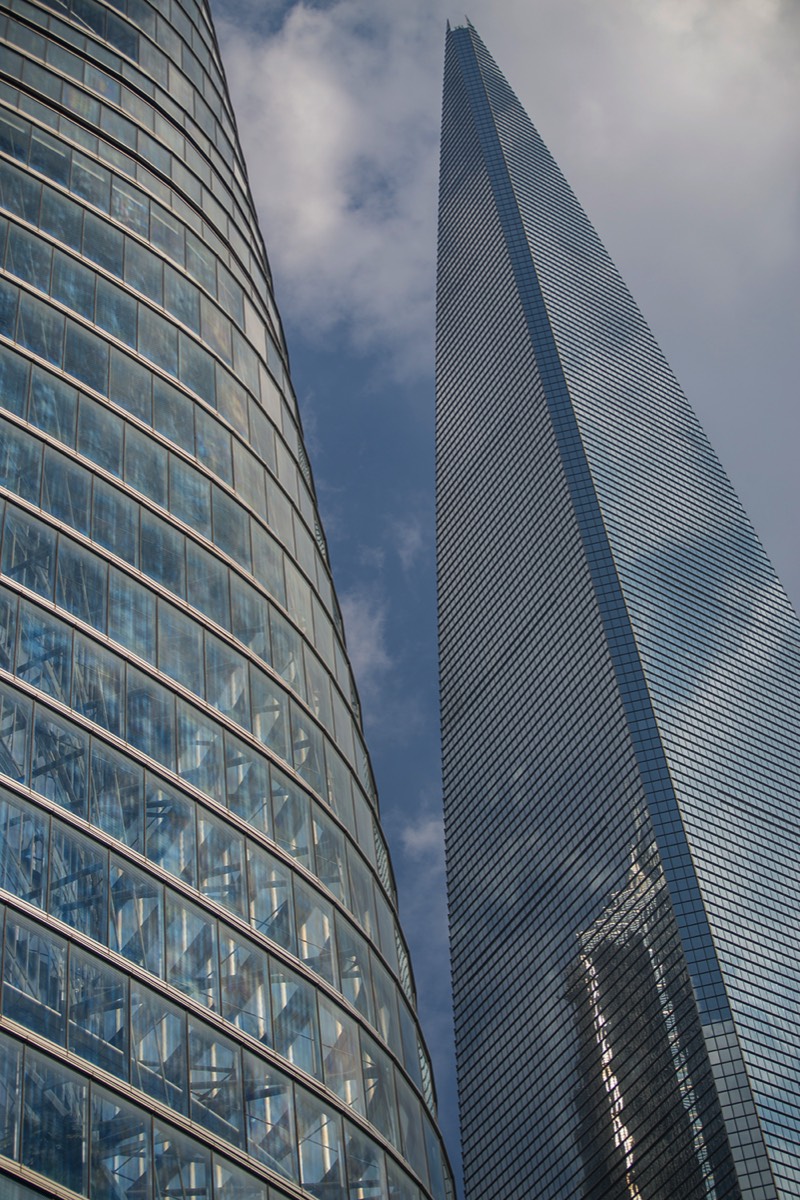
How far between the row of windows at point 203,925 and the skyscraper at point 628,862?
10928 centimetres

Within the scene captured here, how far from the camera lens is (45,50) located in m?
42.9

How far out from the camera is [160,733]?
94.2ft

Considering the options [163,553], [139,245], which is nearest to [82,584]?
[163,553]

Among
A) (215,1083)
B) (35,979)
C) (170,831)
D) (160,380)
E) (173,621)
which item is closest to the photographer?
(35,979)

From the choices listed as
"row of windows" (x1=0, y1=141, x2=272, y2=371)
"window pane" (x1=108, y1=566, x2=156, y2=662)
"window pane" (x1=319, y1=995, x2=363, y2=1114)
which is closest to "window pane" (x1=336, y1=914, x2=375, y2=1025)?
"window pane" (x1=319, y1=995, x2=363, y2=1114)

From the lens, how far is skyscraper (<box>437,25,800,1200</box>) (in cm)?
13800

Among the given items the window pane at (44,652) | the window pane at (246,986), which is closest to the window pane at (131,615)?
the window pane at (44,652)

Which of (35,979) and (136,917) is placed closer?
(35,979)

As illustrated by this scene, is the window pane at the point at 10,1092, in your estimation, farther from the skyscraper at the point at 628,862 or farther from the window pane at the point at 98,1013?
the skyscraper at the point at 628,862

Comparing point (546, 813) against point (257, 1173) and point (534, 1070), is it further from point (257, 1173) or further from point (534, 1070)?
point (257, 1173)

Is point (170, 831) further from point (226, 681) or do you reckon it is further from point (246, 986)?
point (226, 681)

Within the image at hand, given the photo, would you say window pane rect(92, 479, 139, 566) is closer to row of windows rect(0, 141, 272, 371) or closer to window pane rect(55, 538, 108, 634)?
window pane rect(55, 538, 108, 634)

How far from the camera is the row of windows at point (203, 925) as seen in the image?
24.6 metres

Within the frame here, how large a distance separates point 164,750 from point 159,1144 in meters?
7.45
